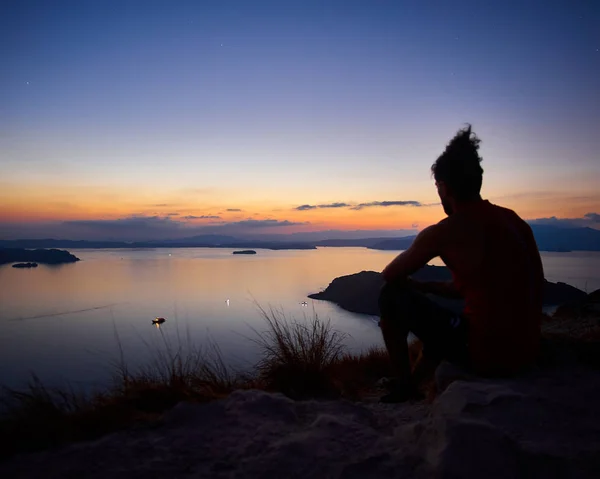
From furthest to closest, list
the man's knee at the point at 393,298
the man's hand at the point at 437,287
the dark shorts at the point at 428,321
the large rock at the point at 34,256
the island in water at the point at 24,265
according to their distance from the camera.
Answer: the large rock at the point at 34,256
the island in water at the point at 24,265
the man's hand at the point at 437,287
the man's knee at the point at 393,298
the dark shorts at the point at 428,321

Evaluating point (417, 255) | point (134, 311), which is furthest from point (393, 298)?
point (134, 311)

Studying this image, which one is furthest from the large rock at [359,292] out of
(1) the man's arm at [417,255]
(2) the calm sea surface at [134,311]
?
(1) the man's arm at [417,255]

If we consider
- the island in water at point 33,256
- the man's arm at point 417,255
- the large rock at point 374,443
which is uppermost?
the man's arm at point 417,255

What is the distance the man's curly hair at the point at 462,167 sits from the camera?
7.38 feet

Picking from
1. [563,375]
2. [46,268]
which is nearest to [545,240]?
[563,375]

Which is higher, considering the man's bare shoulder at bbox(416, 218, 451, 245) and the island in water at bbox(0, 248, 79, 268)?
the man's bare shoulder at bbox(416, 218, 451, 245)

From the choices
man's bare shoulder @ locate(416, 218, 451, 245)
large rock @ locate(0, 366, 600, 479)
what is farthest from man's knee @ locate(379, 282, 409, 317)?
large rock @ locate(0, 366, 600, 479)

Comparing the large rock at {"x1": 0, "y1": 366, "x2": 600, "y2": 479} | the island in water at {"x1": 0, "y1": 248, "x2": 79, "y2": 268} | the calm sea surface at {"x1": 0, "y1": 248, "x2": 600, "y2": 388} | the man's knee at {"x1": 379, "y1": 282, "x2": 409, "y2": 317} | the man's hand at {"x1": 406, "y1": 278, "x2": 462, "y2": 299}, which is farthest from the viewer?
the island in water at {"x1": 0, "y1": 248, "x2": 79, "y2": 268}

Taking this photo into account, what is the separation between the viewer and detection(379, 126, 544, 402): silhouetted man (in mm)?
2025

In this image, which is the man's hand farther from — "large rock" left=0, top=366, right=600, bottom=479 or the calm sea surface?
the calm sea surface

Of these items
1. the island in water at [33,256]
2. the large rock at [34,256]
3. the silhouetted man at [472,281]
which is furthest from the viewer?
the large rock at [34,256]

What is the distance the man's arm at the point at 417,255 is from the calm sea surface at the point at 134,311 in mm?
2619

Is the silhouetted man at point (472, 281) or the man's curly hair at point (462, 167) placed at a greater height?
the man's curly hair at point (462, 167)

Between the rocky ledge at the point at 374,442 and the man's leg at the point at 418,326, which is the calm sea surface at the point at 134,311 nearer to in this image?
the rocky ledge at the point at 374,442
